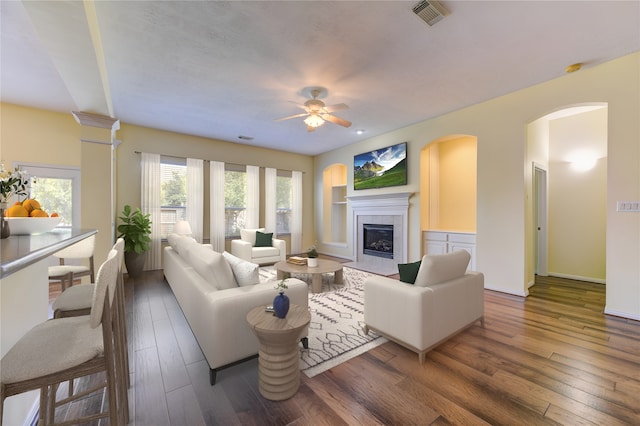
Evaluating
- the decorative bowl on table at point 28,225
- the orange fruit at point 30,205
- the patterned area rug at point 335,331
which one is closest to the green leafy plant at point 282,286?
the patterned area rug at point 335,331

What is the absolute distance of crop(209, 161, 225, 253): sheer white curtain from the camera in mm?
5867

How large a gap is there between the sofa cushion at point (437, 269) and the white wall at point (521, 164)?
2.05 metres

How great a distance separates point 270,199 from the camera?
6750mm

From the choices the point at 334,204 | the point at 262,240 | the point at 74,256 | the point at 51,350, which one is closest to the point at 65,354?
the point at 51,350

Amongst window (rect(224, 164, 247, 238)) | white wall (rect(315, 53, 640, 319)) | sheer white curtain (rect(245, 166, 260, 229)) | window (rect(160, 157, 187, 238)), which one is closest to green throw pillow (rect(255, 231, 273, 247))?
sheer white curtain (rect(245, 166, 260, 229))

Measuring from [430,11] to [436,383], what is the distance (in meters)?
2.88

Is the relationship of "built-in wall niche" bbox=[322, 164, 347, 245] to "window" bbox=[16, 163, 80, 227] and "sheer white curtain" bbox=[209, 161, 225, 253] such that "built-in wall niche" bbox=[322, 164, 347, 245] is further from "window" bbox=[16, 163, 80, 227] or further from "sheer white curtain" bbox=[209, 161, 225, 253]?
"window" bbox=[16, 163, 80, 227]

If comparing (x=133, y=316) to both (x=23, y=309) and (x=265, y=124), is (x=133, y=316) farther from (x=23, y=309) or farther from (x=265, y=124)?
(x=265, y=124)

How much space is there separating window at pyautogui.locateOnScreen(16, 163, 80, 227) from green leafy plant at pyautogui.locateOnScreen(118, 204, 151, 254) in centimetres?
76

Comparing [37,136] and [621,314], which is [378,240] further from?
[37,136]

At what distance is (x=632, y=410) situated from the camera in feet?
5.27

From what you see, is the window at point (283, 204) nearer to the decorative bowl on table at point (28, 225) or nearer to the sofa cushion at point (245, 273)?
the sofa cushion at point (245, 273)

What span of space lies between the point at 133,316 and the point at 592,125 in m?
7.34

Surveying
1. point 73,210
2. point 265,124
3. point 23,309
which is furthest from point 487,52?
point 73,210
